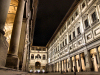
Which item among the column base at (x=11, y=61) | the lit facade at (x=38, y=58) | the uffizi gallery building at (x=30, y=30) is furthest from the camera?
the lit facade at (x=38, y=58)

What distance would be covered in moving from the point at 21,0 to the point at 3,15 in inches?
165

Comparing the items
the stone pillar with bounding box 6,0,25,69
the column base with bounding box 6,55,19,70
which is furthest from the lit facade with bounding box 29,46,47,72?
the column base with bounding box 6,55,19,70

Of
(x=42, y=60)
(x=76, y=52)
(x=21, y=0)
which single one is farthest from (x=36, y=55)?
(x=21, y=0)

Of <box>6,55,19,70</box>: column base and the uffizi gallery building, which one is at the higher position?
the uffizi gallery building

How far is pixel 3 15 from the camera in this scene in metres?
2.29

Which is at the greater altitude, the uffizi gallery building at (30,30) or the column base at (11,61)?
the uffizi gallery building at (30,30)

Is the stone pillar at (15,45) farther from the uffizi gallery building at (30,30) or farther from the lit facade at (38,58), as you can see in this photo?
the lit facade at (38,58)

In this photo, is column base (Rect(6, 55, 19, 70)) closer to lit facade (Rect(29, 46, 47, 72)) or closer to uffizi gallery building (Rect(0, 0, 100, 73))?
uffizi gallery building (Rect(0, 0, 100, 73))

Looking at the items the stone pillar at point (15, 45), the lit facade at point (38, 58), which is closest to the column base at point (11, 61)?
the stone pillar at point (15, 45)

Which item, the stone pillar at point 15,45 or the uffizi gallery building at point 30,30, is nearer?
the stone pillar at point 15,45

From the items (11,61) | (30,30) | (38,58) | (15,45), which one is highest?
(30,30)

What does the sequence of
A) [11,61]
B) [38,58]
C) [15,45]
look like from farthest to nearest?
[38,58], [15,45], [11,61]

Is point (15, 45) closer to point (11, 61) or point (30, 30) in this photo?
point (11, 61)

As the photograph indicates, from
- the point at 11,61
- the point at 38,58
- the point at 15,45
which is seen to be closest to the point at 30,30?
the point at 15,45
